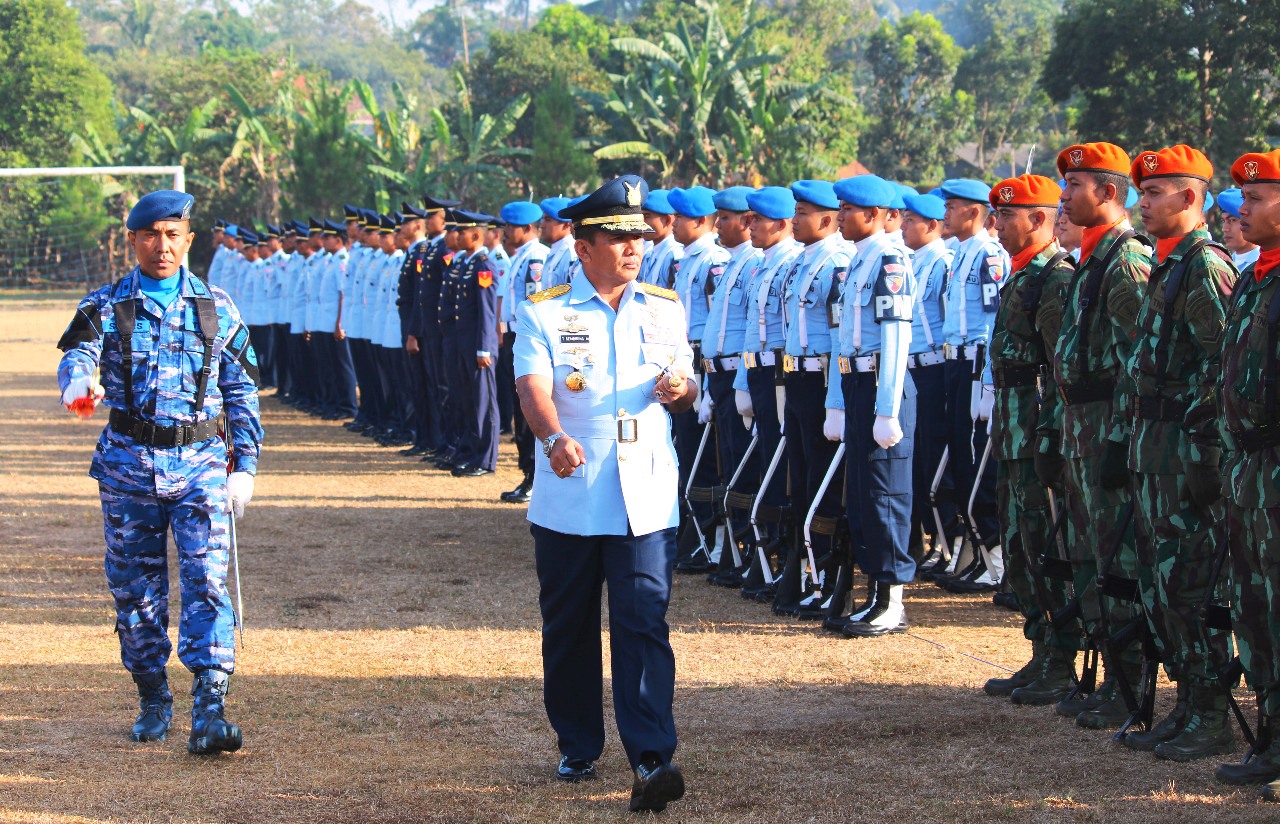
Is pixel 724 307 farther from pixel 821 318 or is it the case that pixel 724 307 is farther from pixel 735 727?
pixel 735 727

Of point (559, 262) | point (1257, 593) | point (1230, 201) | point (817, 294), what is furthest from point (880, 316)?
point (559, 262)

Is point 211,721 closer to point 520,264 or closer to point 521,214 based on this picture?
point 520,264

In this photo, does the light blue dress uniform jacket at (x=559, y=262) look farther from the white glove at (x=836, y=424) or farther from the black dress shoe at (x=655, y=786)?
the black dress shoe at (x=655, y=786)

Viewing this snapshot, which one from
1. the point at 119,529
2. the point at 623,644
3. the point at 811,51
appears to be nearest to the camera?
the point at 623,644

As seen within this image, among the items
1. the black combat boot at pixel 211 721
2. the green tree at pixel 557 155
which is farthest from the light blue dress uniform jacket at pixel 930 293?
the green tree at pixel 557 155

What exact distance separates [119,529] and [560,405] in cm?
190

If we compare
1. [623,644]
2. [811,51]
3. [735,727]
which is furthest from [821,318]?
[811,51]

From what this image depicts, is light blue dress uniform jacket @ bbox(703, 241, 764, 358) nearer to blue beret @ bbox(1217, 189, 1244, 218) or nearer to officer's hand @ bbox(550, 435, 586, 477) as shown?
blue beret @ bbox(1217, 189, 1244, 218)

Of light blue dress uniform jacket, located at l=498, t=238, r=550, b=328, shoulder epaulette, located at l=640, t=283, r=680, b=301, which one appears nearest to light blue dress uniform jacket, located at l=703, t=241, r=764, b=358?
shoulder epaulette, located at l=640, t=283, r=680, b=301

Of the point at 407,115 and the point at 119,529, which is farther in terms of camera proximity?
the point at 407,115

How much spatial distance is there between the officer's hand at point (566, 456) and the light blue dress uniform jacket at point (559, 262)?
707 cm

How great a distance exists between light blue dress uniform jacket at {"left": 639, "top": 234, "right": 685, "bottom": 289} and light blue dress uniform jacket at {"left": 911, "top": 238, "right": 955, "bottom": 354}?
1.77 meters

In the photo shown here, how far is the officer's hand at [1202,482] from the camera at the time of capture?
543 centimetres

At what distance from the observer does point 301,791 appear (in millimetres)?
5340
